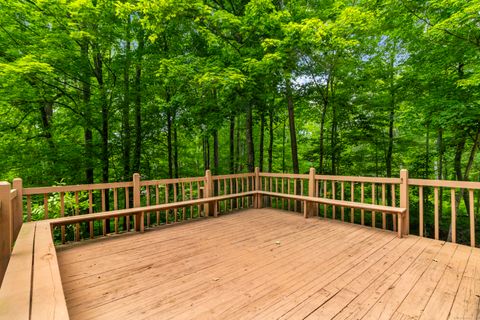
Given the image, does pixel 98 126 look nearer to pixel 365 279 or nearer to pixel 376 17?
pixel 365 279

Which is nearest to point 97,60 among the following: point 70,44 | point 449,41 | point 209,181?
point 70,44

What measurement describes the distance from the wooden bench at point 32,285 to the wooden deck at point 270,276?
37 centimetres

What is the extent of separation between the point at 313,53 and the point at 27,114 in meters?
7.87

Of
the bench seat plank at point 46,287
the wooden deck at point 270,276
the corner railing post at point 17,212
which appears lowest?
the wooden deck at point 270,276

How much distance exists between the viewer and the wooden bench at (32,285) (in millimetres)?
1290

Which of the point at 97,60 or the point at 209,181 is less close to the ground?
the point at 97,60

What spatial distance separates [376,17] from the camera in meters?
5.28

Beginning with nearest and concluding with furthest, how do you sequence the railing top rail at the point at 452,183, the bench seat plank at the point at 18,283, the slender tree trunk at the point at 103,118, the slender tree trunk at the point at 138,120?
the bench seat plank at the point at 18,283 < the railing top rail at the point at 452,183 < the slender tree trunk at the point at 103,118 < the slender tree trunk at the point at 138,120

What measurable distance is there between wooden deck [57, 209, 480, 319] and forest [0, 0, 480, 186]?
3.10 m

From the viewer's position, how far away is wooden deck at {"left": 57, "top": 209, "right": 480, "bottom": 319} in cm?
191

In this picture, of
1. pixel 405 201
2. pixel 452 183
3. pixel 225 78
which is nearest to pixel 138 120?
pixel 225 78

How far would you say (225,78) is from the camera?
16.0 ft

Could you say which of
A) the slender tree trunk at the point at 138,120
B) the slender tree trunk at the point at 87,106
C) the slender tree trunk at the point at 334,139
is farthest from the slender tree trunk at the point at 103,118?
the slender tree trunk at the point at 334,139

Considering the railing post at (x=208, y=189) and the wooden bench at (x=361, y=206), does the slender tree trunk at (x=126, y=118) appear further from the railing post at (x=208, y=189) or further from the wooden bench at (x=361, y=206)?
the wooden bench at (x=361, y=206)
